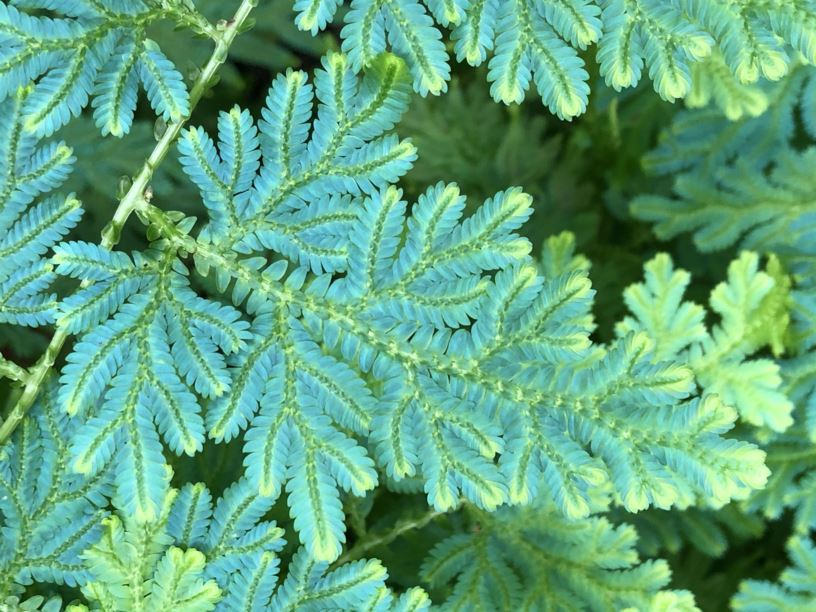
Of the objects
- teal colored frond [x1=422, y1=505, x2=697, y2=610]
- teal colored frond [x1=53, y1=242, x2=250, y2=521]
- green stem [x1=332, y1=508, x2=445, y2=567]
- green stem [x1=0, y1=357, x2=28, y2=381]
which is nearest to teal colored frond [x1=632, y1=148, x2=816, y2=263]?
teal colored frond [x1=422, y1=505, x2=697, y2=610]

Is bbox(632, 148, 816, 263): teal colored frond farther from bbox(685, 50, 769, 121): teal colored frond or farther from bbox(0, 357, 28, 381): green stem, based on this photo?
bbox(0, 357, 28, 381): green stem

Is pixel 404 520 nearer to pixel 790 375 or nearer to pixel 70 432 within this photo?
pixel 70 432

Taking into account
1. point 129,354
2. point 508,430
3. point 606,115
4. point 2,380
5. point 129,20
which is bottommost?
point 2,380

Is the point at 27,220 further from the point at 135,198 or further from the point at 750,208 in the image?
the point at 750,208

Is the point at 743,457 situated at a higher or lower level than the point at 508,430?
higher

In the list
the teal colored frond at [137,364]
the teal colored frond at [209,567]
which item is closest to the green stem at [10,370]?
the teal colored frond at [137,364]

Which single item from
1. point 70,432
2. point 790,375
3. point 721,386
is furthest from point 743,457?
point 70,432
